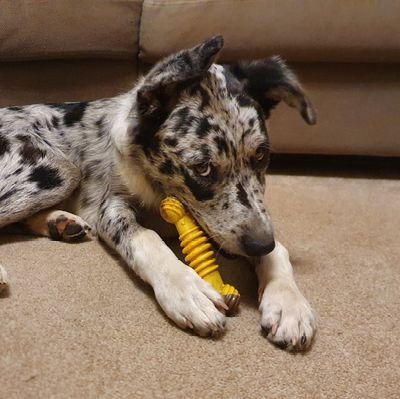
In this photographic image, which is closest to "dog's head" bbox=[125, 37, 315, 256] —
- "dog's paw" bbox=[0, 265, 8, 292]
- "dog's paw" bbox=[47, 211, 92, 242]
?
"dog's paw" bbox=[47, 211, 92, 242]

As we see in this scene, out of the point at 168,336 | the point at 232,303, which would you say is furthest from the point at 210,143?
the point at 168,336

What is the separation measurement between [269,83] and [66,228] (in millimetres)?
871

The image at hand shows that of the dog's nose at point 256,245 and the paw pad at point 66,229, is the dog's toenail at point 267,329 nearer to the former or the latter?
the dog's nose at point 256,245

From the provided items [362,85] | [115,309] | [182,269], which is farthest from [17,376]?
[362,85]

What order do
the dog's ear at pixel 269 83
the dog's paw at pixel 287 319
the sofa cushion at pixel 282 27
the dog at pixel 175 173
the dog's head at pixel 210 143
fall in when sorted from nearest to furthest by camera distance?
the dog's paw at pixel 287 319 → the dog at pixel 175 173 → the dog's head at pixel 210 143 → the dog's ear at pixel 269 83 → the sofa cushion at pixel 282 27

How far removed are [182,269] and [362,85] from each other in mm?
1743

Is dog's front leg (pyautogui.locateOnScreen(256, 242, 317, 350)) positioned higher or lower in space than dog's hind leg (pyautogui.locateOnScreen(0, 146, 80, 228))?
higher

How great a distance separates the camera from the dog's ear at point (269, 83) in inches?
71.9

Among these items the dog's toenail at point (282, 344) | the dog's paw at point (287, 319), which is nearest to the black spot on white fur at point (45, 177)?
the dog's paw at point (287, 319)

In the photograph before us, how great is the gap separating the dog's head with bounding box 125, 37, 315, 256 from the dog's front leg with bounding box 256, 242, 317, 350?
11 cm

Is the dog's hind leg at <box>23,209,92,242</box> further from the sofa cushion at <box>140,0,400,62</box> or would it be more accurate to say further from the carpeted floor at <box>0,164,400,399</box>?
the sofa cushion at <box>140,0,400,62</box>

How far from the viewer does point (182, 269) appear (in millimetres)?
1489

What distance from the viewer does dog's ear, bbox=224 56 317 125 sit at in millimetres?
1825

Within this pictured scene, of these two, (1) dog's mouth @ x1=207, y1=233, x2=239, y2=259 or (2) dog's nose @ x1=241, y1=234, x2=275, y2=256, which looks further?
(1) dog's mouth @ x1=207, y1=233, x2=239, y2=259
